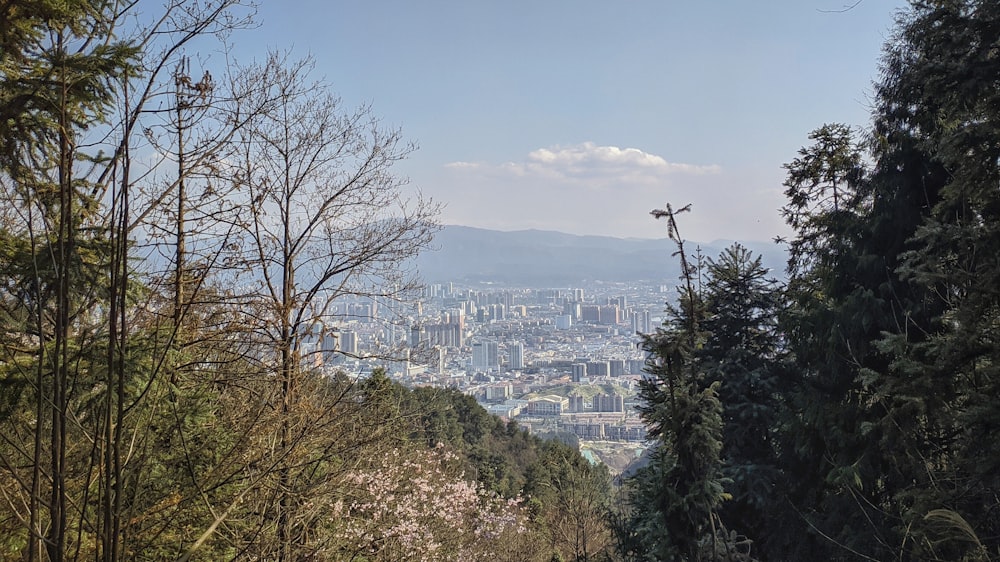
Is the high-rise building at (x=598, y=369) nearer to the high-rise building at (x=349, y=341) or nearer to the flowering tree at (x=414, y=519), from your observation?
the flowering tree at (x=414, y=519)

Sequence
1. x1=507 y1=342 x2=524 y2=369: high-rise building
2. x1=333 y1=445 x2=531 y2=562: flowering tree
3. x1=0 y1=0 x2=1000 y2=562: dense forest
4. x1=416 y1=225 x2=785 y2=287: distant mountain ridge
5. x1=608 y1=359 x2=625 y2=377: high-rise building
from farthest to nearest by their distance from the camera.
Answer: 1. x1=416 y1=225 x2=785 y2=287: distant mountain ridge
2. x1=507 y1=342 x2=524 y2=369: high-rise building
3. x1=608 y1=359 x2=625 y2=377: high-rise building
4. x1=333 y1=445 x2=531 y2=562: flowering tree
5. x1=0 y1=0 x2=1000 y2=562: dense forest

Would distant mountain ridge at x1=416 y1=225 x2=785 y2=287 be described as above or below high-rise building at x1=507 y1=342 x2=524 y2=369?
above

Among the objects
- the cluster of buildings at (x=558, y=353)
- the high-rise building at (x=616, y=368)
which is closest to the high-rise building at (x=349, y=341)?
the cluster of buildings at (x=558, y=353)

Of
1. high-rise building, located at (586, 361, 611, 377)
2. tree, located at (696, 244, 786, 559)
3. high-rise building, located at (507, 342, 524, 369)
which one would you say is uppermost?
tree, located at (696, 244, 786, 559)

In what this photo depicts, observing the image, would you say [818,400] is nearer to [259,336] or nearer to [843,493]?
[843,493]

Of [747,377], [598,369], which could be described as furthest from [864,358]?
[598,369]

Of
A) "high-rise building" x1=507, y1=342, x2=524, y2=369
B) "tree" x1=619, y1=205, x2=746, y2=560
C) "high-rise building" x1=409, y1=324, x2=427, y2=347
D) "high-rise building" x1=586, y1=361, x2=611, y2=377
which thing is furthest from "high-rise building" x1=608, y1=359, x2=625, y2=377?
"tree" x1=619, y1=205, x2=746, y2=560

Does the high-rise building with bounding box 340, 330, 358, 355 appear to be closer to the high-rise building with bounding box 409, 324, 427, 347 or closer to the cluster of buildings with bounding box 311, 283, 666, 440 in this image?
the high-rise building with bounding box 409, 324, 427, 347
